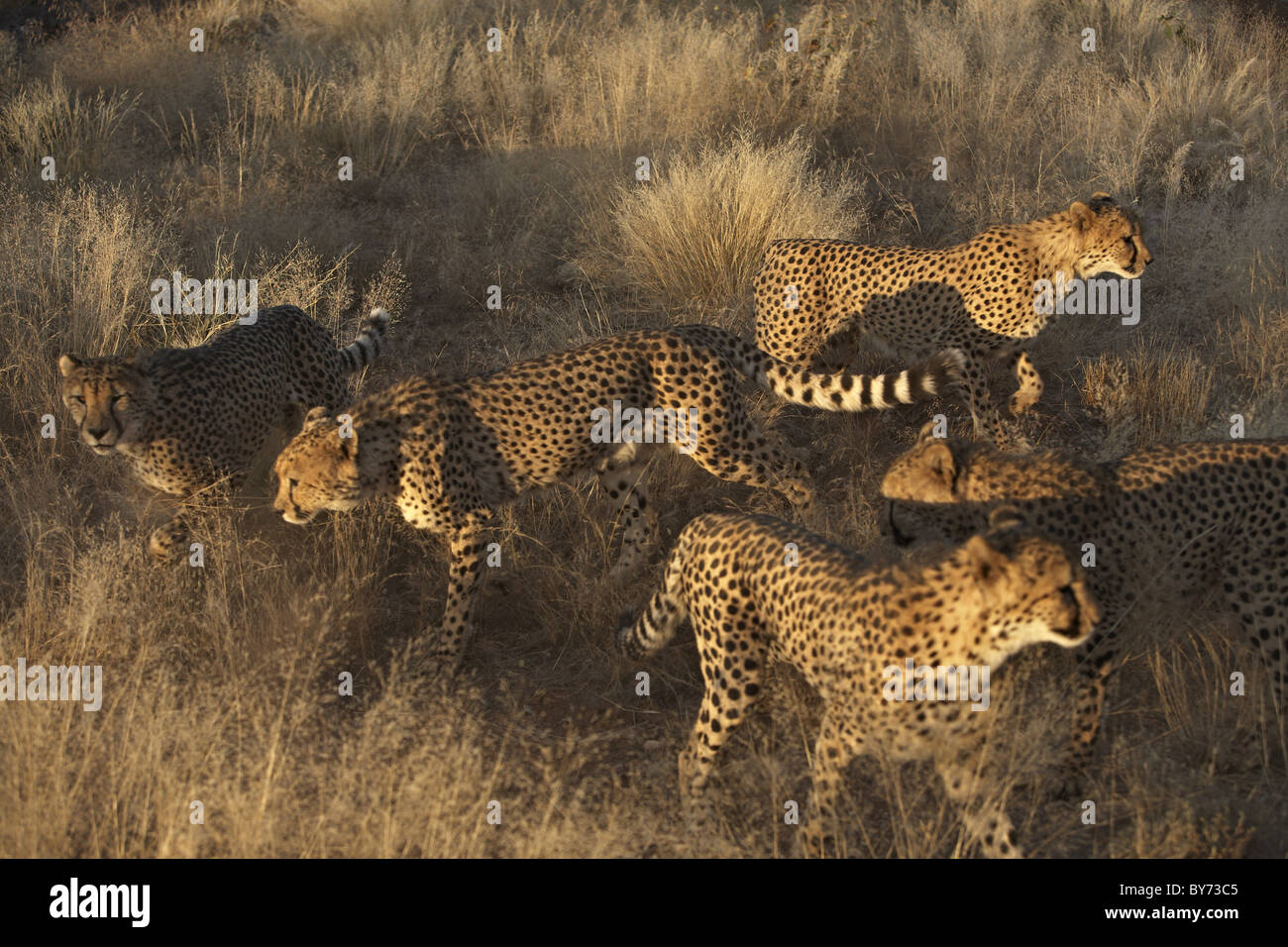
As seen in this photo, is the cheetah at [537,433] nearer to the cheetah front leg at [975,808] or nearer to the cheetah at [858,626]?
the cheetah at [858,626]

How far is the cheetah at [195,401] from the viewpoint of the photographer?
512 cm

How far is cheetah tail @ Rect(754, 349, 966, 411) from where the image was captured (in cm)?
486

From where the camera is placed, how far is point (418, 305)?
7703mm

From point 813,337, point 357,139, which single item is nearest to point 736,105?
point 357,139

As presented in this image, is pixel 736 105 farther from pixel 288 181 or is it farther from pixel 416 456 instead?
pixel 416 456

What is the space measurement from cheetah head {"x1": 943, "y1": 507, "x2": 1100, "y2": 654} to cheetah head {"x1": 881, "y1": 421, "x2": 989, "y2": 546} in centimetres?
88

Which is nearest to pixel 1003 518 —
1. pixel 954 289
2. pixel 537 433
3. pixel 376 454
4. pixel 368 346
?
pixel 537 433

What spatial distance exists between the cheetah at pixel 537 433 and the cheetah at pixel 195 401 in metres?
0.57

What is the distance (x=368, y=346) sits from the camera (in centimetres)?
630

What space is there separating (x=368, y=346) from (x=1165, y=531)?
3.82m

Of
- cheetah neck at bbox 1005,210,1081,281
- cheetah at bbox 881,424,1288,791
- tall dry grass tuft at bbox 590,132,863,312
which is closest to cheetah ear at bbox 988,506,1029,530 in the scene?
cheetah at bbox 881,424,1288,791

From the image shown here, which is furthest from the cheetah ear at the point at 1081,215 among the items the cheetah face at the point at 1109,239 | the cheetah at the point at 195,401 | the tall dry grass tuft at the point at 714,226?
the cheetah at the point at 195,401

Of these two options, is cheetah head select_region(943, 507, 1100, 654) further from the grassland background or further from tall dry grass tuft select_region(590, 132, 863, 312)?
tall dry grass tuft select_region(590, 132, 863, 312)

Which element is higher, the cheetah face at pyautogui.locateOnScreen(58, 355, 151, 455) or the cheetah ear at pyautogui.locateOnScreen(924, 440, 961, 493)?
the cheetah ear at pyautogui.locateOnScreen(924, 440, 961, 493)
